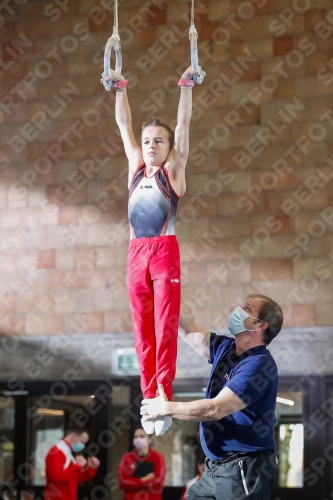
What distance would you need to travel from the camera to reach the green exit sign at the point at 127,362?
10.1 metres

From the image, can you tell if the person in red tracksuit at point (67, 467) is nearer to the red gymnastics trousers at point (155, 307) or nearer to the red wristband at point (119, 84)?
the red gymnastics trousers at point (155, 307)

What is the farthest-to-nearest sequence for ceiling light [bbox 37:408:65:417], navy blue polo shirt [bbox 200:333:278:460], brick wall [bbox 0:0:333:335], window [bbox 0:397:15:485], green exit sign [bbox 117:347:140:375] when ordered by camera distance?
ceiling light [bbox 37:408:65:417] → window [bbox 0:397:15:485] → green exit sign [bbox 117:347:140:375] → brick wall [bbox 0:0:333:335] → navy blue polo shirt [bbox 200:333:278:460]

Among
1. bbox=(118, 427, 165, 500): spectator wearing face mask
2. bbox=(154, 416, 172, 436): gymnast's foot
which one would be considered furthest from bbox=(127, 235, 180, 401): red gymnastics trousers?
bbox=(118, 427, 165, 500): spectator wearing face mask

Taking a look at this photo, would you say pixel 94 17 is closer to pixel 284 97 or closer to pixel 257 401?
pixel 284 97

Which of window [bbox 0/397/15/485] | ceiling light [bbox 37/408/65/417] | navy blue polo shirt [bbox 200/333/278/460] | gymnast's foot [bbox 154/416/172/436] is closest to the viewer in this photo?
gymnast's foot [bbox 154/416/172/436]

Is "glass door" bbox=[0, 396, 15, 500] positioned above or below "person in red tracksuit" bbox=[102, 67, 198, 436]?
below

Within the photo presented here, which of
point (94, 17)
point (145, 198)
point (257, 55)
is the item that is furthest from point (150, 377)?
point (94, 17)

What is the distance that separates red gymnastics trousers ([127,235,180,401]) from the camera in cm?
443

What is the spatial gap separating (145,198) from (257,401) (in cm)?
139

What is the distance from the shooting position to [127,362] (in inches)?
400

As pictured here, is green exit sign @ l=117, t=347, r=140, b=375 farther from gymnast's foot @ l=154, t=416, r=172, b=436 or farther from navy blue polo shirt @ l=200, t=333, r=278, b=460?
gymnast's foot @ l=154, t=416, r=172, b=436

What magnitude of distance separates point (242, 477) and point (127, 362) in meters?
5.77

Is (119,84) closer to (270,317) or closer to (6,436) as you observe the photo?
(270,317)

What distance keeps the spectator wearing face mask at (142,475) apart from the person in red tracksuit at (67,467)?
1.65ft
